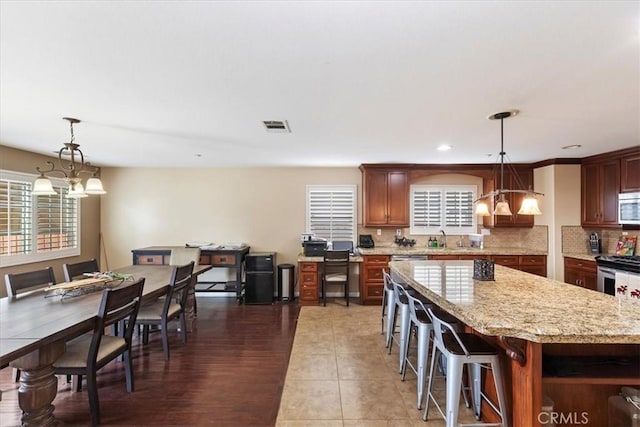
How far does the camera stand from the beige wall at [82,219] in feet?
13.6

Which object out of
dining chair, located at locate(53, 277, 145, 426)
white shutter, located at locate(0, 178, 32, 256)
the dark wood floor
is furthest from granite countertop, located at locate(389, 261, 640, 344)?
white shutter, located at locate(0, 178, 32, 256)

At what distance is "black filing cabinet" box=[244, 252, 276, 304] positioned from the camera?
5.22 metres

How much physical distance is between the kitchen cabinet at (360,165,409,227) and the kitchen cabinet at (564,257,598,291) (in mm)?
2476

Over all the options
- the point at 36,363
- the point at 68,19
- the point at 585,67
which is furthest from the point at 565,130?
the point at 36,363

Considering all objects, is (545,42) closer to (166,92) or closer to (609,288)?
(166,92)

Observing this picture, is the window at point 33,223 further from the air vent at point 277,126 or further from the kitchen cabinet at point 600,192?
the kitchen cabinet at point 600,192

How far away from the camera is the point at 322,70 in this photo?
1.98m

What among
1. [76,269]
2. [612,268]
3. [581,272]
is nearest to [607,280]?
[612,268]

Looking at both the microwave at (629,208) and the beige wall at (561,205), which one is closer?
the microwave at (629,208)

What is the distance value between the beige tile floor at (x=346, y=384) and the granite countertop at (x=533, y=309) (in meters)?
0.88

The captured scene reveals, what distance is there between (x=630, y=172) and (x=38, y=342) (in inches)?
252

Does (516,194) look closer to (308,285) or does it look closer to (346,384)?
(308,285)

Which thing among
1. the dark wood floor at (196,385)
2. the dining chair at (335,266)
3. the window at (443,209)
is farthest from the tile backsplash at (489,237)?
the dark wood floor at (196,385)

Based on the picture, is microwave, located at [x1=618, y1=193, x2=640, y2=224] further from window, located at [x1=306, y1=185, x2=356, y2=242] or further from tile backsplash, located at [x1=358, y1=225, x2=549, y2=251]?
window, located at [x1=306, y1=185, x2=356, y2=242]
